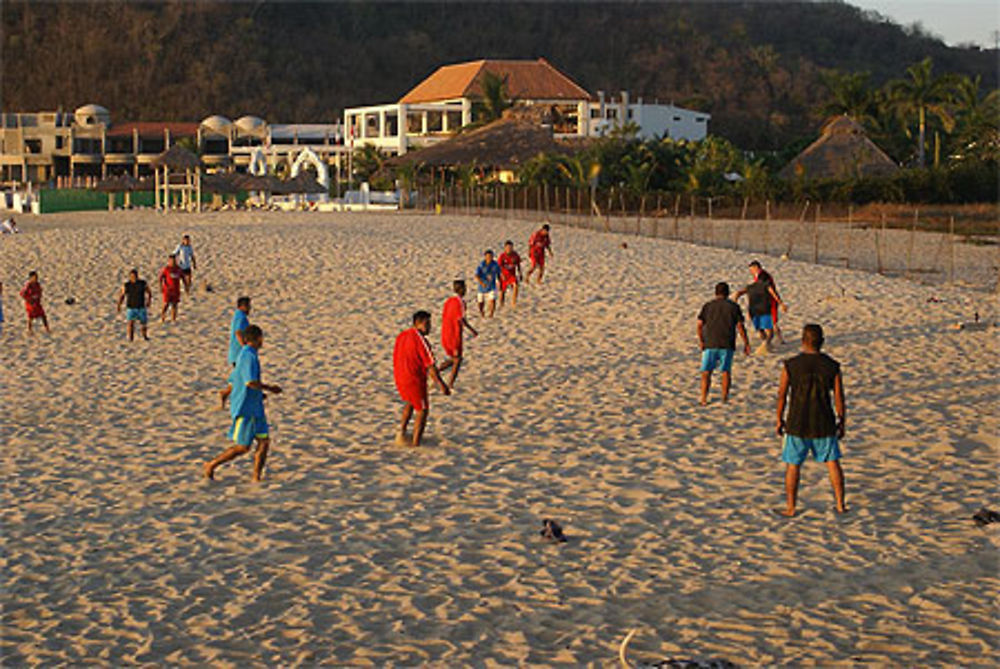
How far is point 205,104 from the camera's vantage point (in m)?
108

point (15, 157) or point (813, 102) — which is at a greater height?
point (813, 102)

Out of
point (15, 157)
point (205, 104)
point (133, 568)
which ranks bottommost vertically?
point (133, 568)

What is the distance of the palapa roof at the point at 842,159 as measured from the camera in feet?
155

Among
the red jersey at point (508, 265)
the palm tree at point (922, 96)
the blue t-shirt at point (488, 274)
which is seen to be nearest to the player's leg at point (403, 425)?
the blue t-shirt at point (488, 274)

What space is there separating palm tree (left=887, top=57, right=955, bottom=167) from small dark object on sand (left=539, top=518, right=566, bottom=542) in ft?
168

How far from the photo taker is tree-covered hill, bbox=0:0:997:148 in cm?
10912

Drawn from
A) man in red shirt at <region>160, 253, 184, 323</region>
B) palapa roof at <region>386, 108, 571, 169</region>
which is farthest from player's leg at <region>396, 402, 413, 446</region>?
palapa roof at <region>386, 108, 571, 169</region>

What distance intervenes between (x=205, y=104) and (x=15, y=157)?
27.1 metres

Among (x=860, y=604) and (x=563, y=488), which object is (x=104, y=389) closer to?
(x=563, y=488)

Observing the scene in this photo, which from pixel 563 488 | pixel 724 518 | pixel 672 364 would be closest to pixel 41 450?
pixel 563 488

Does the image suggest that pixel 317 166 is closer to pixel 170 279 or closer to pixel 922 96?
pixel 922 96

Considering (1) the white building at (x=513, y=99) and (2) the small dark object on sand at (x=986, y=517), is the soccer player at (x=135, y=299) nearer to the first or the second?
(2) the small dark object on sand at (x=986, y=517)

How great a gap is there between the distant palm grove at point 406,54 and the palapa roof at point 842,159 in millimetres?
35660

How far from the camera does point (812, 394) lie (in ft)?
25.7
